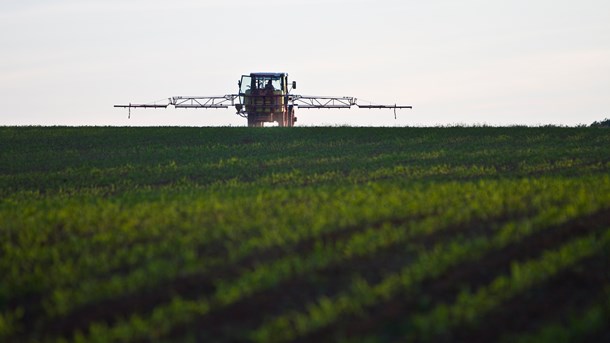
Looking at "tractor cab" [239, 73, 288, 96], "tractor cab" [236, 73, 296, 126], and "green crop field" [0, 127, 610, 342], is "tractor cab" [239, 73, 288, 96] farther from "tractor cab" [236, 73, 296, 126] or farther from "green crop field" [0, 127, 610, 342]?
"green crop field" [0, 127, 610, 342]

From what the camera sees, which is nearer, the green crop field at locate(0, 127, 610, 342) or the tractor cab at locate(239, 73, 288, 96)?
the green crop field at locate(0, 127, 610, 342)

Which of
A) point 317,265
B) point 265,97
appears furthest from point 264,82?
point 317,265

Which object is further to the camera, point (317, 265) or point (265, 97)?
point (265, 97)

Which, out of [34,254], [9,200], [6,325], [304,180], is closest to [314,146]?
[304,180]

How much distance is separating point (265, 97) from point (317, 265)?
→ 1680 inches

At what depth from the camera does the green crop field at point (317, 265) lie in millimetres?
10758

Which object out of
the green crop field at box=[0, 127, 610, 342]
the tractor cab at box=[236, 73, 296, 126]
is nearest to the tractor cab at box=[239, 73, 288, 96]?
the tractor cab at box=[236, 73, 296, 126]

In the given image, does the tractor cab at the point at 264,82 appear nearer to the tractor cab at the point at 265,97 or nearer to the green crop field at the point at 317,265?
the tractor cab at the point at 265,97

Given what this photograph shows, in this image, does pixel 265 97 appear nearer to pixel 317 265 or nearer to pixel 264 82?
pixel 264 82

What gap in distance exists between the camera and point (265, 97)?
5509 centimetres

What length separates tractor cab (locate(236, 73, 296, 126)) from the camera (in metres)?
55.2

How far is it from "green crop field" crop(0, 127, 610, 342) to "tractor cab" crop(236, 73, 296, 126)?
108ft

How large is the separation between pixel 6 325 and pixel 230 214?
222 inches

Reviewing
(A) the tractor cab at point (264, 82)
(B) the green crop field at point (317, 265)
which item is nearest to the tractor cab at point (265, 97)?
(A) the tractor cab at point (264, 82)
